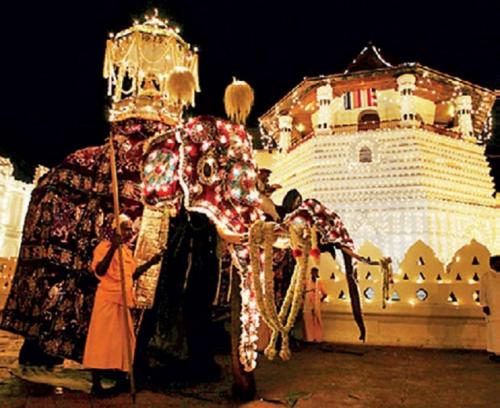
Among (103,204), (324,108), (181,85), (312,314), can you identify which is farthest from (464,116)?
(103,204)

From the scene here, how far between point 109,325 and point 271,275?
138 cm

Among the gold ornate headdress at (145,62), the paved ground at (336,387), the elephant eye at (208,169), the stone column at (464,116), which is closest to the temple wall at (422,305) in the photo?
the paved ground at (336,387)

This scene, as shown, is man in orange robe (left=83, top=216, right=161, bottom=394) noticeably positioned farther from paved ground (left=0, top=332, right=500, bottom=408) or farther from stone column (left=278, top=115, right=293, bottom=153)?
stone column (left=278, top=115, right=293, bottom=153)

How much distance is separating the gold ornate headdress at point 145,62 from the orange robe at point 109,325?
238 centimetres

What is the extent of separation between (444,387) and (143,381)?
2.72 meters

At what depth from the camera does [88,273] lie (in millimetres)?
4480

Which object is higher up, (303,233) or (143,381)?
(303,233)

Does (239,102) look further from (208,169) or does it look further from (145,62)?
(145,62)

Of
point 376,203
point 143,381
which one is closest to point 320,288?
point 143,381

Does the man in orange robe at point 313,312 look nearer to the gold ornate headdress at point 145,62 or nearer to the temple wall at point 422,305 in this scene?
the temple wall at point 422,305

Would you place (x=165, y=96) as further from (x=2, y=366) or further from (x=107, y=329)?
(x=2, y=366)

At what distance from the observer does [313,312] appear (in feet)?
26.3

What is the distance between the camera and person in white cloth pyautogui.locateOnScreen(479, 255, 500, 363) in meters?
6.55

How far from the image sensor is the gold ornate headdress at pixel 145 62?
232 inches
